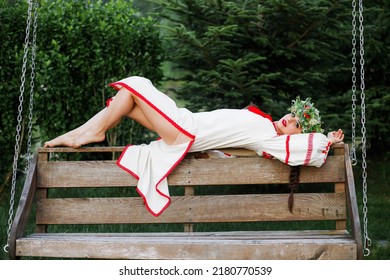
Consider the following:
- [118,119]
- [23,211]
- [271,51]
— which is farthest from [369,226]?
[23,211]

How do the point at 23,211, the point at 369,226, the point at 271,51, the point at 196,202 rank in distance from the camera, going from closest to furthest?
the point at 23,211, the point at 196,202, the point at 369,226, the point at 271,51

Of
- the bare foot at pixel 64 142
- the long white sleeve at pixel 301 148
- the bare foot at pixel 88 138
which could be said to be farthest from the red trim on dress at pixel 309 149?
the bare foot at pixel 64 142

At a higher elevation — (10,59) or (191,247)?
(10,59)

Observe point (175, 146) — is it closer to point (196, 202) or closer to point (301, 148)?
point (196, 202)

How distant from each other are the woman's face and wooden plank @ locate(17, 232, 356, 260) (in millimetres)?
686

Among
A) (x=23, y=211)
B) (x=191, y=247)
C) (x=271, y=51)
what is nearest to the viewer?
(x=191, y=247)

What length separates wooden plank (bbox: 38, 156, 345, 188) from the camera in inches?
151

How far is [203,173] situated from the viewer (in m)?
3.88

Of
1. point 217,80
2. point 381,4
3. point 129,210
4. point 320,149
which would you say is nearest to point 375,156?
point 381,4

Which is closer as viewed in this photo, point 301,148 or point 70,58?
point 301,148

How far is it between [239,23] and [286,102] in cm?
89

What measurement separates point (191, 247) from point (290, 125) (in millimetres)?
1035

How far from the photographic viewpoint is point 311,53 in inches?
216

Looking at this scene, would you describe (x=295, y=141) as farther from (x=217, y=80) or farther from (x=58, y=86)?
(x=58, y=86)
